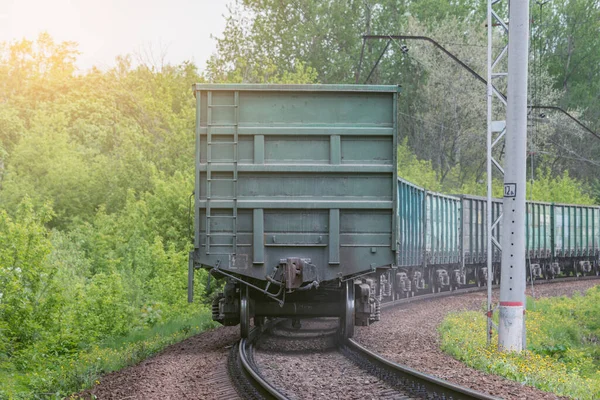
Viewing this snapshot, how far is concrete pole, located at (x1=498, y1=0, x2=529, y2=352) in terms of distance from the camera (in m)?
12.3

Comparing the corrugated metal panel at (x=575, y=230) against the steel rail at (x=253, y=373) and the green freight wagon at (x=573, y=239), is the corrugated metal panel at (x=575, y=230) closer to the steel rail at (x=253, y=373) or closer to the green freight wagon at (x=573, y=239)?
the green freight wagon at (x=573, y=239)

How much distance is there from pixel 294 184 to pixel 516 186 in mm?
3347

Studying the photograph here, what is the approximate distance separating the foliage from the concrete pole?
0.67 meters

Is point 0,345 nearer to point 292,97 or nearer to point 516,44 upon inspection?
point 292,97

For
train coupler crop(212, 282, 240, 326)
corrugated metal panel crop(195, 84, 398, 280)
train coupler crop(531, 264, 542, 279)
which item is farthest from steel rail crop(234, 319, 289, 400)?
train coupler crop(531, 264, 542, 279)

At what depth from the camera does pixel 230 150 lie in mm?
11992

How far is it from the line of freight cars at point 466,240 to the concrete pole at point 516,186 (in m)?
3.79

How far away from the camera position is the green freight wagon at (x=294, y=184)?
1188 cm

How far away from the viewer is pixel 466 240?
96.5ft

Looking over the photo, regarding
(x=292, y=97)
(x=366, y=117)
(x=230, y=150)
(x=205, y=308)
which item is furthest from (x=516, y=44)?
(x=205, y=308)

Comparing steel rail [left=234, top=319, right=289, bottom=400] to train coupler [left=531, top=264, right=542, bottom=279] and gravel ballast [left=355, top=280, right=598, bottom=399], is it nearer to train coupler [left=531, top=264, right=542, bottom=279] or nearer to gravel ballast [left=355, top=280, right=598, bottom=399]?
gravel ballast [left=355, top=280, right=598, bottom=399]

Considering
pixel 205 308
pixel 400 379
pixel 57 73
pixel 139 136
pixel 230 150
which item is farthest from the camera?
pixel 57 73

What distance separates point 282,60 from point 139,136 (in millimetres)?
21162

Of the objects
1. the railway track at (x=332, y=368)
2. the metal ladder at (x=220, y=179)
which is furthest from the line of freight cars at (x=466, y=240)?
the metal ladder at (x=220, y=179)
